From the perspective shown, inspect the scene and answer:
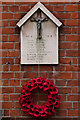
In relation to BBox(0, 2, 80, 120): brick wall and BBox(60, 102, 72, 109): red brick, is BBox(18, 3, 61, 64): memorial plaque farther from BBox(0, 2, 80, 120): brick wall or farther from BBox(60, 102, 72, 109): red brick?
BBox(60, 102, 72, 109): red brick

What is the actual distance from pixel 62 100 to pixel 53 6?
4.23ft

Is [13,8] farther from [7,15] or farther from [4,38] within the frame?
[4,38]

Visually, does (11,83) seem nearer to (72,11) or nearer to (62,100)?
(62,100)

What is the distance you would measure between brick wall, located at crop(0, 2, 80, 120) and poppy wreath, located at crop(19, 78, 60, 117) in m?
0.12

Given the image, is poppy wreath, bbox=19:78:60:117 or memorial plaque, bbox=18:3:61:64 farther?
memorial plaque, bbox=18:3:61:64

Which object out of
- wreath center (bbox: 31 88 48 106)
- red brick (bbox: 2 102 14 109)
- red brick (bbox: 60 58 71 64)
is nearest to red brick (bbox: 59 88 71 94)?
wreath center (bbox: 31 88 48 106)

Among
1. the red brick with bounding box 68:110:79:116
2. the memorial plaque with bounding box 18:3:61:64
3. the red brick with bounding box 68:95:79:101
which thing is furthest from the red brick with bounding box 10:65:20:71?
the red brick with bounding box 68:110:79:116

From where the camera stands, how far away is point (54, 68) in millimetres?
2525

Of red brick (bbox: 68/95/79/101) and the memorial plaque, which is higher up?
the memorial plaque

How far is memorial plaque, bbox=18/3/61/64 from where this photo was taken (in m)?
2.50

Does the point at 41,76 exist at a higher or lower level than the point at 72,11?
lower

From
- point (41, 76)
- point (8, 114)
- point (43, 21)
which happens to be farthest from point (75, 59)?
point (8, 114)

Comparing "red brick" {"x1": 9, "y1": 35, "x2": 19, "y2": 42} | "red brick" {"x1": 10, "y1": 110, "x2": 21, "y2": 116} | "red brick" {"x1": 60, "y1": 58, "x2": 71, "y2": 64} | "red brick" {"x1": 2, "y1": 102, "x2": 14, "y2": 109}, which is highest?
"red brick" {"x1": 9, "y1": 35, "x2": 19, "y2": 42}

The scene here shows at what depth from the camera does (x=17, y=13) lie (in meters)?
2.56
